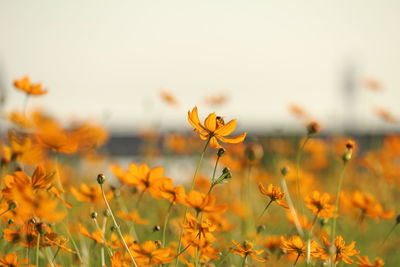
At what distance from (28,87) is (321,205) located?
3.01 ft

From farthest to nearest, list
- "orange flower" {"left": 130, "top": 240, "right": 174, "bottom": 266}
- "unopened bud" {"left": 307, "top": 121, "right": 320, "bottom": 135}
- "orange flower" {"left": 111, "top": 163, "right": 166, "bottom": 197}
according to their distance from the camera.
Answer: "unopened bud" {"left": 307, "top": 121, "right": 320, "bottom": 135}, "orange flower" {"left": 111, "top": 163, "right": 166, "bottom": 197}, "orange flower" {"left": 130, "top": 240, "right": 174, "bottom": 266}

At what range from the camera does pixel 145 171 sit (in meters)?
1.17

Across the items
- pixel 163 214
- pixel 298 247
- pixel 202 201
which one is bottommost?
pixel 163 214

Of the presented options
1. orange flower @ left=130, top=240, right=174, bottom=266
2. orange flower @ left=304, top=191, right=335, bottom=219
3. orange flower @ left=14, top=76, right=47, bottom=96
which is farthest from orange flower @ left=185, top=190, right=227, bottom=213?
orange flower @ left=14, top=76, right=47, bottom=96

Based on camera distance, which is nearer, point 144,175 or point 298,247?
point 298,247

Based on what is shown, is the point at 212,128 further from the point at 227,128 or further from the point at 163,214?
the point at 163,214

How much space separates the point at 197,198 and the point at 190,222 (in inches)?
2.8

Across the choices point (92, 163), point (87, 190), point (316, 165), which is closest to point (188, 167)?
point (92, 163)

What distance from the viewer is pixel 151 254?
3.05 ft

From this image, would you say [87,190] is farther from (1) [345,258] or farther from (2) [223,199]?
(2) [223,199]

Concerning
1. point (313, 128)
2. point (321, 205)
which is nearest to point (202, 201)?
point (321, 205)

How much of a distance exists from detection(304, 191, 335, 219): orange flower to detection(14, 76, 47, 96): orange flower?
0.87 meters

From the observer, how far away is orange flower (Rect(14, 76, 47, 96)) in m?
1.52

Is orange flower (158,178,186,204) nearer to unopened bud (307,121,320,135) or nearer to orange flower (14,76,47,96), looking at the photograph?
unopened bud (307,121,320,135)
